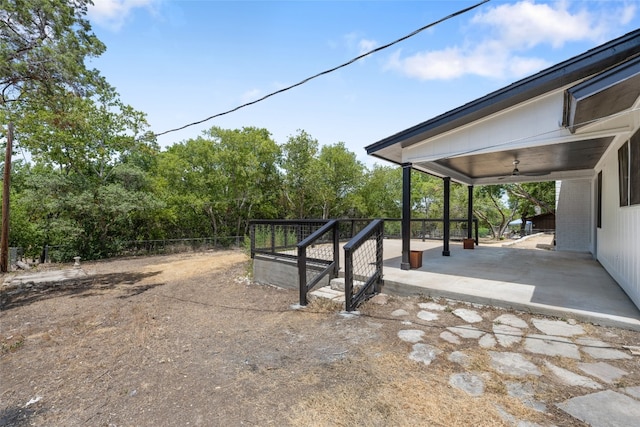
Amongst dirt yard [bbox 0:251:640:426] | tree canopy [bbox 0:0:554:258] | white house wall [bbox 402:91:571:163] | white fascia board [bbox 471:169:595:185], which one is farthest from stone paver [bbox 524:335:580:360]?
tree canopy [bbox 0:0:554:258]

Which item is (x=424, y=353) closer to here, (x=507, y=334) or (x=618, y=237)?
(x=507, y=334)

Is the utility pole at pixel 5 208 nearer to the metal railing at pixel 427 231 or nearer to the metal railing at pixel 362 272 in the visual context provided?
the metal railing at pixel 362 272

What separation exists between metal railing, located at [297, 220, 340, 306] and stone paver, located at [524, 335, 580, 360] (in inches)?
109

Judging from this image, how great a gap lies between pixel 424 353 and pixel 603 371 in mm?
1351

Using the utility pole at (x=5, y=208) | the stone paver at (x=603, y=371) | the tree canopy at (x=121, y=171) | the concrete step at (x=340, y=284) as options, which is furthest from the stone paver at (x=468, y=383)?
the utility pole at (x=5, y=208)

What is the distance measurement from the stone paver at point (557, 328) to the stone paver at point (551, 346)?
0.13 meters

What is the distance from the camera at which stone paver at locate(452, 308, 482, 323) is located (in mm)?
3531

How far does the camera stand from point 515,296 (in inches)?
156

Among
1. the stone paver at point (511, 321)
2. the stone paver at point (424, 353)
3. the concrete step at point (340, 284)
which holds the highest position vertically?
the concrete step at point (340, 284)

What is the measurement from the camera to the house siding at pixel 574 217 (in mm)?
9086

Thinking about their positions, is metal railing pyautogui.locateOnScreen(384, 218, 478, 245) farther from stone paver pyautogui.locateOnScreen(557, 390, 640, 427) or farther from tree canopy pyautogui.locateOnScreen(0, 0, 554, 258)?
stone paver pyautogui.locateOnScreen(557, 390, 640, 427)

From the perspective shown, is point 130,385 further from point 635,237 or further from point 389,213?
point 389,213

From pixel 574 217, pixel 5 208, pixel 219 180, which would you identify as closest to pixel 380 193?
pixel 219 180

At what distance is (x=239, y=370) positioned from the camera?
8.81 feet
